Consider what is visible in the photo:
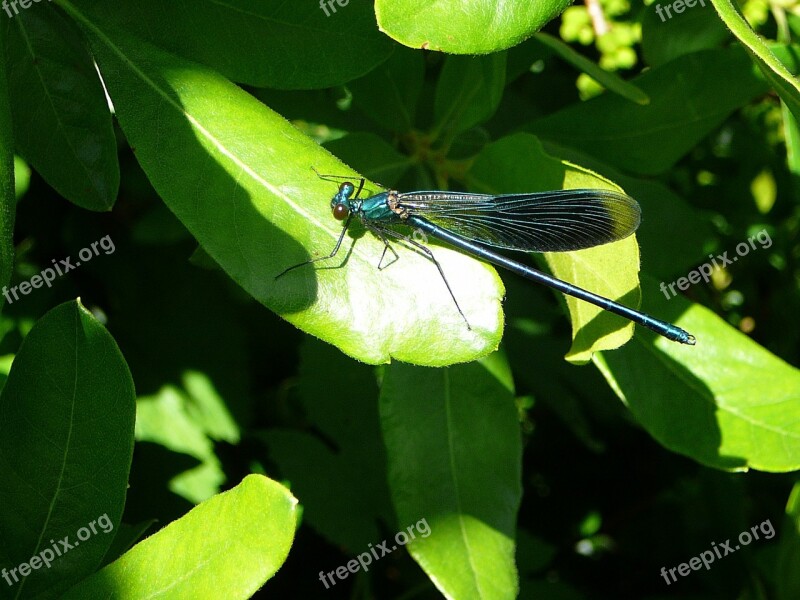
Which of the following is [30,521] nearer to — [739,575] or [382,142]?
[382,142]

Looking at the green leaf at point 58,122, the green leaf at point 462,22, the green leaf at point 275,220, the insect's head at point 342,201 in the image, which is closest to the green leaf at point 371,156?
the insect's head at point 342,201

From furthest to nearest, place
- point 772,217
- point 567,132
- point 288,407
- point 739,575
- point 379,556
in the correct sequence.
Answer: point 288,407 < point 772,217 < point 739,575 < point 379,556 < point 567,132

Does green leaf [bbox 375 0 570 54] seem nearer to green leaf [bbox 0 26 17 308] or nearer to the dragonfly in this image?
the dragonfly

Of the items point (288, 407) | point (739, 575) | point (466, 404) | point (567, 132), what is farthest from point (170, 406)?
point (739, 575)

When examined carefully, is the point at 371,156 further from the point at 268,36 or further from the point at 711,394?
Answer: the point at 711,394

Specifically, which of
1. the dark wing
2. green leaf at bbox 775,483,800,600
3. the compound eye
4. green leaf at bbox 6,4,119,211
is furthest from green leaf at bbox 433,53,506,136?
green leaf at bbox 775,483,800,600
